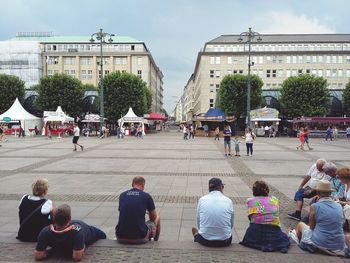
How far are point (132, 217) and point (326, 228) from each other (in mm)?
2679

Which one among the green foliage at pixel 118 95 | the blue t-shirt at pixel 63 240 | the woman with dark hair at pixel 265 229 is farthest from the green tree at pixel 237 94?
the blue t-shirt at pixel 63 240

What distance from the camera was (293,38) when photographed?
105 metres

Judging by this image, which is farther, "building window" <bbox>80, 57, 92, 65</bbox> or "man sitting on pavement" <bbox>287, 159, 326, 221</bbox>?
"building window" <bbox>80, 57, 92, 65</bbox>

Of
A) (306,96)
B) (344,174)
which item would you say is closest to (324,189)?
(344,174)

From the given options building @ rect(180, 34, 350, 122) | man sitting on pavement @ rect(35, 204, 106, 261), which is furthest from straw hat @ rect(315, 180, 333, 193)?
building @ rect(180, 34, 350, 122)

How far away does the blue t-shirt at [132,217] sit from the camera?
207 inches

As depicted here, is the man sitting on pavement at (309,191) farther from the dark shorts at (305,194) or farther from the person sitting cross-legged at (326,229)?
the person sitting cross-legged at (326,229)

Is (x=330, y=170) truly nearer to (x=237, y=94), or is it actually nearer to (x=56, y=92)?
(x=237, y=94)

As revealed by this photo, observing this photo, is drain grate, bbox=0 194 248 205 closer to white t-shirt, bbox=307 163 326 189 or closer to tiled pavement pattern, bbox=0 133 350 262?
tiled pavement pattern, bbox=0 133 350 262

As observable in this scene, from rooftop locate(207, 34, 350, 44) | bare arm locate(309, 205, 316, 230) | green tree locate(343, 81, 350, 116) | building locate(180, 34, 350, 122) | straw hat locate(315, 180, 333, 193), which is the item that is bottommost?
bare arm locate(309, 205, 316, 230)

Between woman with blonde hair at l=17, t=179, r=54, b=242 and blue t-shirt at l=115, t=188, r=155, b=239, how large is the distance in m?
1.08

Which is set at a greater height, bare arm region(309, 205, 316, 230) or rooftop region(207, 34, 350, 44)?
rooftop region(207, 34, 350, 44)

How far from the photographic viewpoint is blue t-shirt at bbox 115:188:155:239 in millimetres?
5250

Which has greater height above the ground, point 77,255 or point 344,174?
point 344,174
